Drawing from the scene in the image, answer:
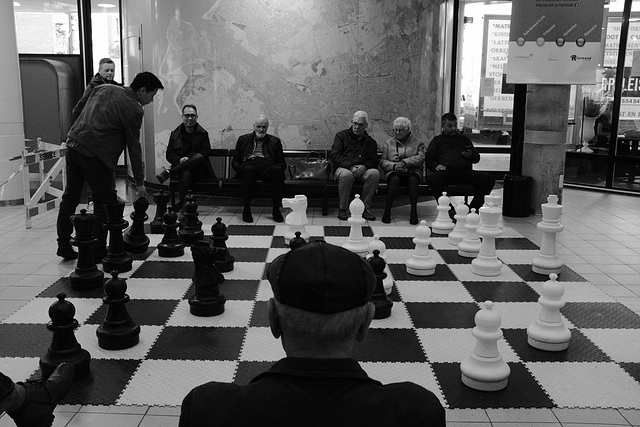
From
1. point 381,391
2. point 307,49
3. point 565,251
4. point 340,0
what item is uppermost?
point 340,0

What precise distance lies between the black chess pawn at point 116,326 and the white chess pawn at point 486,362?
4.84 ft

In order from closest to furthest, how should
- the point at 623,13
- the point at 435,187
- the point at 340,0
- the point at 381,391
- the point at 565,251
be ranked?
1. the point at 381,391
2. the point at 565,251
3. the point at 435,187
4. the point at 340,0
5. the point at 623,13

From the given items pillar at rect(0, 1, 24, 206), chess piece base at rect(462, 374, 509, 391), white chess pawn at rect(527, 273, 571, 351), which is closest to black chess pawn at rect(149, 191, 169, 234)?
pillar at rect(0, 1, 24, 206)

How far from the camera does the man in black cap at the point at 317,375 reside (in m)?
1.20

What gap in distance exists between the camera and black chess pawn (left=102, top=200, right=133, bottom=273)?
4.37 meters

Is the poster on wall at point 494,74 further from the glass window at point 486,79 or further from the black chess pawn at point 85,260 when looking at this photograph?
the black chess pawn at point 85,260

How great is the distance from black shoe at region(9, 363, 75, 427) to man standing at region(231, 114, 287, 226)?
3.91 metres

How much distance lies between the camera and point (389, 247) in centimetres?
529

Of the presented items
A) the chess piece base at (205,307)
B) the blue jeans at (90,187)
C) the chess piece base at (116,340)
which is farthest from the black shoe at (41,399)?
the blue jeans at (90,187)

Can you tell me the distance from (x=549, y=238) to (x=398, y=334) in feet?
5.44

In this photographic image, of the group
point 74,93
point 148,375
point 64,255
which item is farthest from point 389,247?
point 74,93

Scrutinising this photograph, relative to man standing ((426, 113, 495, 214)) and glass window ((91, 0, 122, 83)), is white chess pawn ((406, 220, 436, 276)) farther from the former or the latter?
glass window ((91, 0, 122, 83))

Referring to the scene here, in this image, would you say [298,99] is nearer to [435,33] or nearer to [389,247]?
[435,33]

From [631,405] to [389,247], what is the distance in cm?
278
